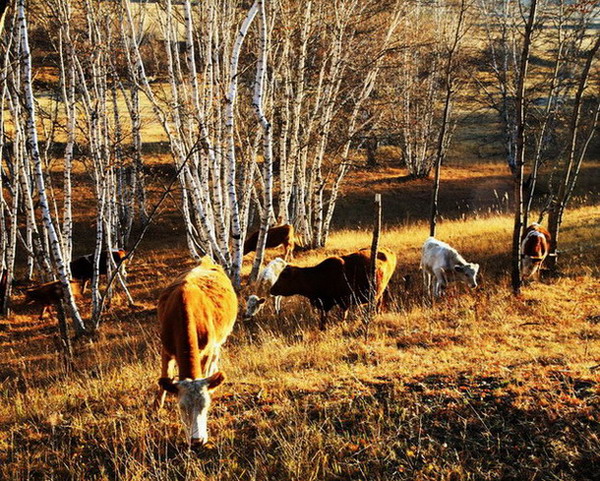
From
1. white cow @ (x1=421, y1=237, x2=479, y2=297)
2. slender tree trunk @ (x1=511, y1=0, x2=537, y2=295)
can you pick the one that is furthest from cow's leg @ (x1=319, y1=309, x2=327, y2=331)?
slender tree trunk @ (x1=511, y1=0, x2=537, y2=295)

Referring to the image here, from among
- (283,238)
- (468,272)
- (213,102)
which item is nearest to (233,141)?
(213,102)

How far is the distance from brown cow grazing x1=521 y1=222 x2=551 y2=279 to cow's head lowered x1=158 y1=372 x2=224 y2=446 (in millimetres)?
8684

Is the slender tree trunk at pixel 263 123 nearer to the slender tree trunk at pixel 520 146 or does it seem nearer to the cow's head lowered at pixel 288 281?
the cow's head lowered at pixel 288 281

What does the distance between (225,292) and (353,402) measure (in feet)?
8.92

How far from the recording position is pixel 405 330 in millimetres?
7777

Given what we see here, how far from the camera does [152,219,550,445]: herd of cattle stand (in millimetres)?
4375

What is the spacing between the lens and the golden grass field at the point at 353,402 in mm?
4137

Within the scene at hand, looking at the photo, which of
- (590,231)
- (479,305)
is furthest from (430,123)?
(479,305)

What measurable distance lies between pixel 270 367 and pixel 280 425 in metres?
1.76

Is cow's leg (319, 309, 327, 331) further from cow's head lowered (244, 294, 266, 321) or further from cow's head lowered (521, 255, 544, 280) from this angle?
cow's head lowered (521, 255, 544, 280)

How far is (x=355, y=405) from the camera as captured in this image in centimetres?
502

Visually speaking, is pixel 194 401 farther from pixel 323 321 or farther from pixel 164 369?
pixel 323 321

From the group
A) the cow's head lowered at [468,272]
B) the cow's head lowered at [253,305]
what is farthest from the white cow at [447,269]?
the cow's head lowered at [253,305]

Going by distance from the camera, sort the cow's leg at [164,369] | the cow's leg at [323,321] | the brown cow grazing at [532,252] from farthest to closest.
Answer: the brown cow grazing at [532,252] < the cow's leg at [323,321] < the cow's leg at [164,369]
